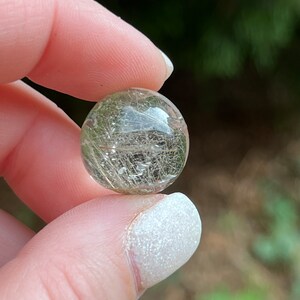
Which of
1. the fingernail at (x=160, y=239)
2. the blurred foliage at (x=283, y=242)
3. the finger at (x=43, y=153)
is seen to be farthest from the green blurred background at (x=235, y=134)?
the fingernail at (x=160, y=239)

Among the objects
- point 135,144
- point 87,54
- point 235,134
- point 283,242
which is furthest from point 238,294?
point 135,144

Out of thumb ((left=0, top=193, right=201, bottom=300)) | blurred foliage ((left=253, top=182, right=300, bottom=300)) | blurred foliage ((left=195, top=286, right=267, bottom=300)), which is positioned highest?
thumb ((left=0, top=193, right=201, bottom=300))

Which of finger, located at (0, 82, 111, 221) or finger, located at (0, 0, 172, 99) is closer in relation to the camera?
finger, located at (0, 0, 172, 99)

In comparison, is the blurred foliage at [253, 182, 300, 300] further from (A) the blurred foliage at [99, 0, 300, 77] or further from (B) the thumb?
(B) the thumb

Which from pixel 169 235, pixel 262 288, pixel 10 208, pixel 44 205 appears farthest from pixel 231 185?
pixel 169 235

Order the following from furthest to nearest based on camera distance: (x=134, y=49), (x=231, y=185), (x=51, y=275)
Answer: (x=231, y=185) < (x=134, y=49) < (x=51, y=275)

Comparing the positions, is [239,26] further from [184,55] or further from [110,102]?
[110,102]

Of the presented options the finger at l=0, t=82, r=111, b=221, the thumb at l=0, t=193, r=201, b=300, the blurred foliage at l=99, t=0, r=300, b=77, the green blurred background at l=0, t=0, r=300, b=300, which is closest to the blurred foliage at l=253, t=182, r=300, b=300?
the green blurred background at l=0, t=0, r=300, b=300

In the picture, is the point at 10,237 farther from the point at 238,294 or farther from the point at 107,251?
the point at 238,294
